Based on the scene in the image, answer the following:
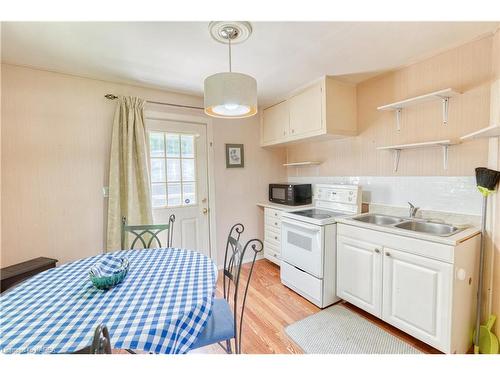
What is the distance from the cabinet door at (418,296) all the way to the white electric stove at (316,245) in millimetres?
492

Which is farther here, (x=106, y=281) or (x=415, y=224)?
(x=415, y=224)

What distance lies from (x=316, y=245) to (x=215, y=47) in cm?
193

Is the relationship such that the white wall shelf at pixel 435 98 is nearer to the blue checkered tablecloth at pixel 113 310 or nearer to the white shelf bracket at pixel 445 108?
A: the white shelf bracket at pixel 445 108

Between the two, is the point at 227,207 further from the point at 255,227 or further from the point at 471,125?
the point at 471,125

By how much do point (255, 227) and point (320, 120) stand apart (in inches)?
70.5

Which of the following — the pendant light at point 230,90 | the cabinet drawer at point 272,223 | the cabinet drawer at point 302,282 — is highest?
the pendant light at point 230,90

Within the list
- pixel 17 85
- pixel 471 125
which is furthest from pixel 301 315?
pixel 17 85

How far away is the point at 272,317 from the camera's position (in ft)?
6.65

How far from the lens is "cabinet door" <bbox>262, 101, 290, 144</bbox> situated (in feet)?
9.59

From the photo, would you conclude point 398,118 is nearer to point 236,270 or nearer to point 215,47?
point 215,47

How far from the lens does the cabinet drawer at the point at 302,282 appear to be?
215cm

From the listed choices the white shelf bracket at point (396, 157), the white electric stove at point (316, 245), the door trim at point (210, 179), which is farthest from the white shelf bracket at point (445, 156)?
the door trim at point (210, 179)

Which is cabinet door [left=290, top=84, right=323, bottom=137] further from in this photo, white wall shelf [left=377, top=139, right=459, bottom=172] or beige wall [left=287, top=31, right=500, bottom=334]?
white wall shelf [left=377, top=139, right=459, bottom=172]

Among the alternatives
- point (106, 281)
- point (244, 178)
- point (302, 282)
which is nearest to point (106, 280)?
point (106, 281)
